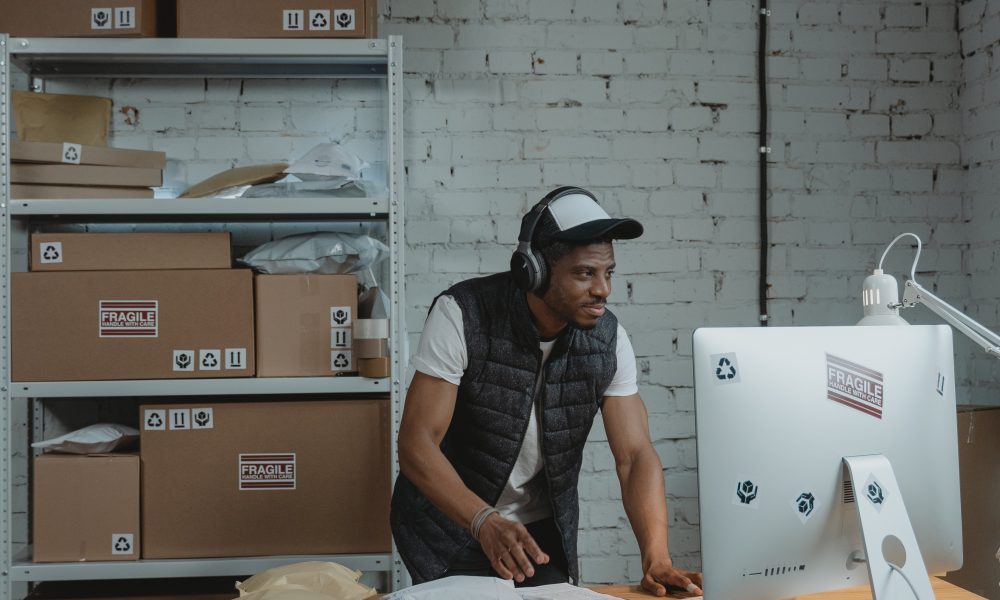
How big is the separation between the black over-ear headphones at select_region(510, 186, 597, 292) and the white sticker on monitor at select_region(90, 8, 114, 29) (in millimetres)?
1283

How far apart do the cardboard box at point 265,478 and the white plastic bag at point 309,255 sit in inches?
13.8

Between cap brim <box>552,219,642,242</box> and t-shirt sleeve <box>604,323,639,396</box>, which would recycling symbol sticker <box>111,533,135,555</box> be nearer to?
t-shirt sleeve <box>604,323,639,396</box>

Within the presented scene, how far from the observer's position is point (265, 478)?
229 cm

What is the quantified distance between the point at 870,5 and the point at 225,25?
1972mm

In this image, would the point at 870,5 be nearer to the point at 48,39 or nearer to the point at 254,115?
the point at 254,115

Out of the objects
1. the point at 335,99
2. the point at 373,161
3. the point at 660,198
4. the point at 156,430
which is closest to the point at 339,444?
the point at 156,430

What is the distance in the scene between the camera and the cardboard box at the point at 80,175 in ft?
7.47

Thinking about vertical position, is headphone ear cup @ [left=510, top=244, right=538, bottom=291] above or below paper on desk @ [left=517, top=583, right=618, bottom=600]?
above

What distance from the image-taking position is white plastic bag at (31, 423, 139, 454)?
2256mm

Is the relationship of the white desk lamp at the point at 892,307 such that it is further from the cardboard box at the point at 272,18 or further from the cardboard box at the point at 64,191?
the cardboard box at the point at 64,191

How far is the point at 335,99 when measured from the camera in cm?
268

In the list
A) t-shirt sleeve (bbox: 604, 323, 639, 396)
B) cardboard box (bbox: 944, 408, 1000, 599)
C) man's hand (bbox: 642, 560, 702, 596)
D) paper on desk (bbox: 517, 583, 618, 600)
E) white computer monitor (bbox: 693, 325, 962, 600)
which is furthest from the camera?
cardboard box (bbox: 944, 408, 1000, 599)

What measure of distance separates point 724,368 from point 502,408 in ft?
2.62

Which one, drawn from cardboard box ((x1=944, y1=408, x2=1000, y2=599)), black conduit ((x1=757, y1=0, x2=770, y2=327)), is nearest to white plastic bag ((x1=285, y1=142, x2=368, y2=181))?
black conduit ((x1=757, y1=0, x2=770, y2=327))
